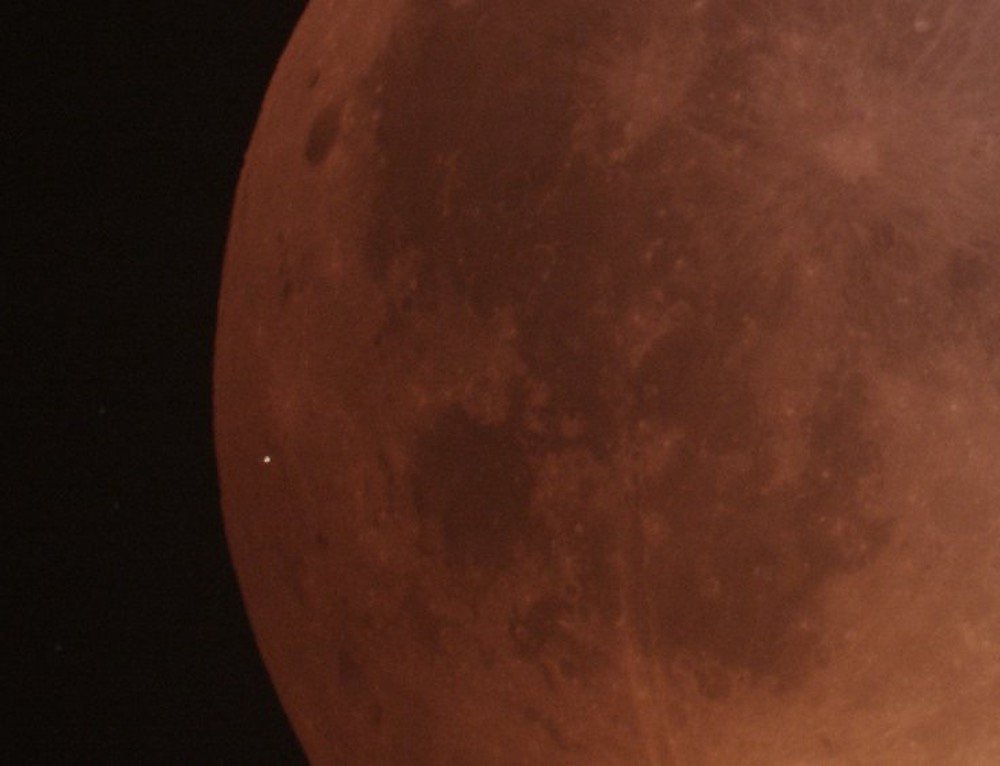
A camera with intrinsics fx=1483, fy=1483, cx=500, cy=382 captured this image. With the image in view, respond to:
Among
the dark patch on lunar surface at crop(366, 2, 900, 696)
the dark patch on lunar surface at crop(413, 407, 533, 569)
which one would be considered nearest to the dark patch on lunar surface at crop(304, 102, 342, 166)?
the dark patch on lunar surface at crop(366, 2, 900, 696)

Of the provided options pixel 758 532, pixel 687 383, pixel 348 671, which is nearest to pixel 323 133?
pixel 687 383

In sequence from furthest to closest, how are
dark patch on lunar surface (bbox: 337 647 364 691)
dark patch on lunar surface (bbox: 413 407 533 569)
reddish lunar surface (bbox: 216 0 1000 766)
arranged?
1. dark patch on lunar surface (bbox: 337 647 364 691)
2. dark patch on lunar surface (bbox: 413 407 533 569)
3. reddish lunar surface (bbox: 216 0 1000 766)

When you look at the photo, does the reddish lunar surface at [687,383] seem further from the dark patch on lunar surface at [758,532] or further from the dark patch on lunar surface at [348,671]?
the dark patch on lunar surface at [348,671]

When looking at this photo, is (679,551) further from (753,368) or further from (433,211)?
(433,211)

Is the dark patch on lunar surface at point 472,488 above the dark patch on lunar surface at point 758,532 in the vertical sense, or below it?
below

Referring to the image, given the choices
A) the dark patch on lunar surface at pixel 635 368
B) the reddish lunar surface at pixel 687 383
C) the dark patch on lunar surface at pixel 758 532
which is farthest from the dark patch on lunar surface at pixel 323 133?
the dark patch on lunar surface at pixel 758 532

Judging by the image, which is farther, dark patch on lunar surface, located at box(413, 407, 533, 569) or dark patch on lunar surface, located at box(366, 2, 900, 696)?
dark patch on lunar surface, located at box(413, 407, 533, 569)

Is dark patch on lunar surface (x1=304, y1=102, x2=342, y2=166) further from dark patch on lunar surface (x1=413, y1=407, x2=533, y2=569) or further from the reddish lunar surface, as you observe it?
dark patch on lunar surface (x1=413, y1=407, x2=533, y2=569)

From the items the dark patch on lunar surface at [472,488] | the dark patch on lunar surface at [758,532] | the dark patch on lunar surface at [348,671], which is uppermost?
the dark patch on lunar surface at [758,532]
